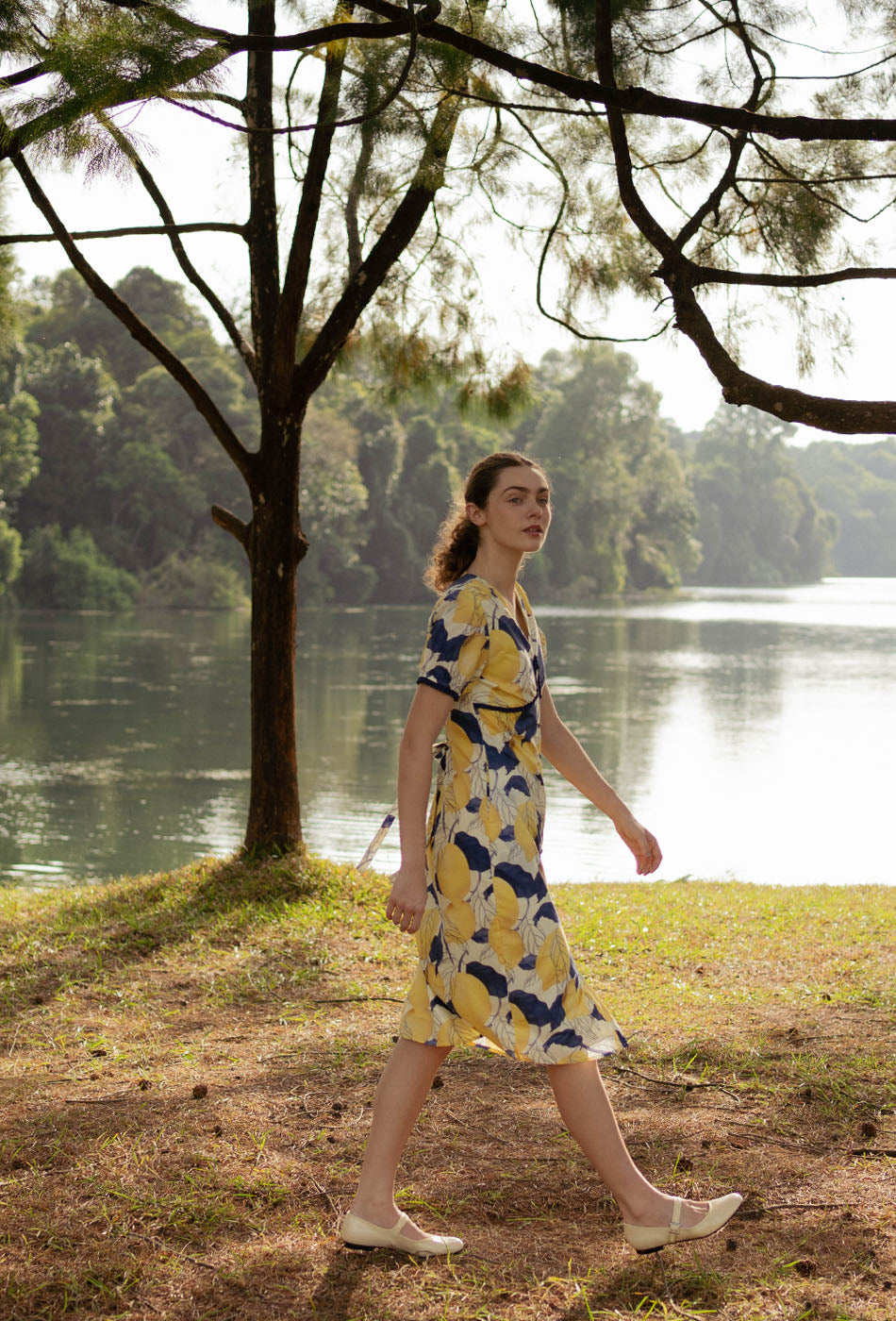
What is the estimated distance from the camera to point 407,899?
2.37 metres

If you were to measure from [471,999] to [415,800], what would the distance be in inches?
15.1

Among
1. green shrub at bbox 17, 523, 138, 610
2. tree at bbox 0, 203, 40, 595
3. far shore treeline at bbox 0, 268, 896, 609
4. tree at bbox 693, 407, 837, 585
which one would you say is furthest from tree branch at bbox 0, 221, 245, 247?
tree at bbox 693, 407, 837, 585

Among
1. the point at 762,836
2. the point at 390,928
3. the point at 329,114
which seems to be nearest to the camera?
the point at 390,928

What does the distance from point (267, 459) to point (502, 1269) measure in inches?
182

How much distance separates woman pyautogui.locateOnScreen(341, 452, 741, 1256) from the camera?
7.89 feet

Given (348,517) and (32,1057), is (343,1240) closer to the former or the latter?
(32,1057)

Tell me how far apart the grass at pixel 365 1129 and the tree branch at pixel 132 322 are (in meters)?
2.30

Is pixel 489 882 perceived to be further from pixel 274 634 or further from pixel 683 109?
pixel 274 634

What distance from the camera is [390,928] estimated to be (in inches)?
225

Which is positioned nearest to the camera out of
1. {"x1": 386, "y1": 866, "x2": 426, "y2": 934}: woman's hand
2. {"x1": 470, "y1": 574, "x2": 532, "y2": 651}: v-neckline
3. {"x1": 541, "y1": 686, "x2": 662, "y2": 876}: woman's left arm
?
{"x1": 386, "y1": 866, "x2": 426, "y2": 934}: woman's hand

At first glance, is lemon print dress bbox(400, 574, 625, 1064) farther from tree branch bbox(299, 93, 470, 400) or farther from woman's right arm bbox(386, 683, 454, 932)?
tree branch bbox(299, 93, 470, 400)

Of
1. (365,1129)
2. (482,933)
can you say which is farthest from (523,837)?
Result: (365,1129)

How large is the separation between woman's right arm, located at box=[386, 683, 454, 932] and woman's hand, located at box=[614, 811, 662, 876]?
47 centimetres

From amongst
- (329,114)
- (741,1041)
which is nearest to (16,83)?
(329,114)
